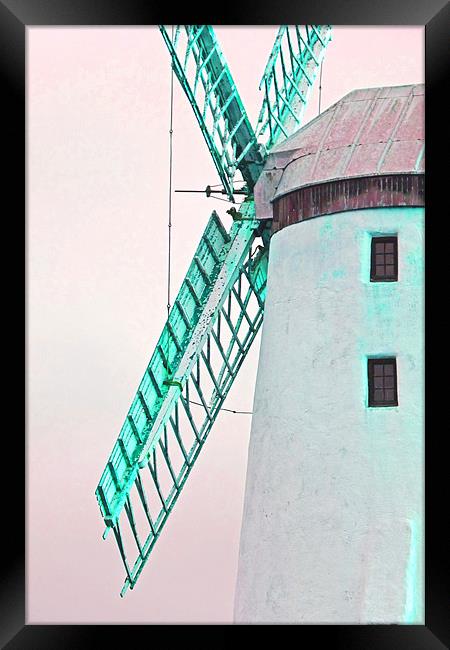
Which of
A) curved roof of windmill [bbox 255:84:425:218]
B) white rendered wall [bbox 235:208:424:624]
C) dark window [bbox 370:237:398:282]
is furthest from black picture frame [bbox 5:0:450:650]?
curved roof of windmill [bbox 255:84:425:218]

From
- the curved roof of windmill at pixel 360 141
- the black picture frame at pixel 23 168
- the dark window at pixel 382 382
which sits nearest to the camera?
the black picture frame at pixel 23 168

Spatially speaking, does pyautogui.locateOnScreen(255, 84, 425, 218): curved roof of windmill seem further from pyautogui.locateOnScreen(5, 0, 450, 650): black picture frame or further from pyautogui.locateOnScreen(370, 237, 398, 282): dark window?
pyautogui.locateOnScreen(5, 0, 450, 650): black picture frame

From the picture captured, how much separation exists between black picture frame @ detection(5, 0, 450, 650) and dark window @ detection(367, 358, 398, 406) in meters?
1.19

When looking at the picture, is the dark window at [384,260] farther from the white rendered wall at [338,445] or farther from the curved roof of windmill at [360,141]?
the curved roof of windmill at [360,141]

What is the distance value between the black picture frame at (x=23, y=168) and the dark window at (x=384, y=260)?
4.62ft

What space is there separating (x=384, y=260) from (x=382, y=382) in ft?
3.12

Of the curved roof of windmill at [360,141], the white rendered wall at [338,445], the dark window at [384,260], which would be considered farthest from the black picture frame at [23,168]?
the curved roof of windmill at [360,141]

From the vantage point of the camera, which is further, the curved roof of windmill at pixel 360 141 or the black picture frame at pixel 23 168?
the curved roof of windmill at pixel 360 141

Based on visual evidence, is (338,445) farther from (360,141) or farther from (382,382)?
(360,141)

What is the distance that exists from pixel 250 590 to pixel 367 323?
7.34ft

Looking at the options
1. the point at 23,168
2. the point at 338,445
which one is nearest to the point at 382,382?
the point at 338,445

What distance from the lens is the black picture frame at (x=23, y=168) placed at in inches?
566

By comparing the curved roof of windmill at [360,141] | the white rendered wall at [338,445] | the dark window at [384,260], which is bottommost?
the white rendered wall at [338,445]

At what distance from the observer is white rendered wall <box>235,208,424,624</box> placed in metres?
15.8
